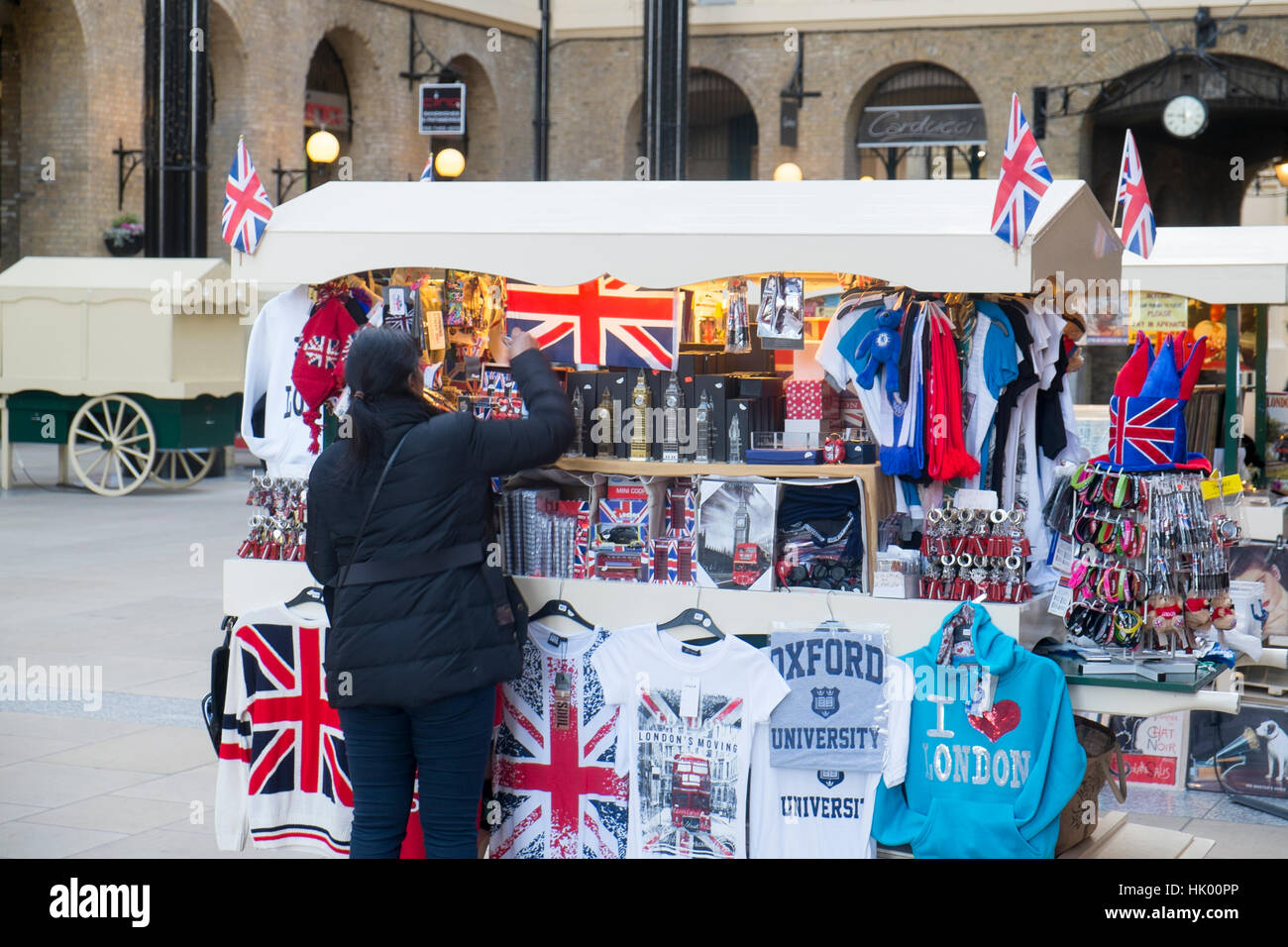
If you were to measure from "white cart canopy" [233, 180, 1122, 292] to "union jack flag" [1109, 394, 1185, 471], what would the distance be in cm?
50

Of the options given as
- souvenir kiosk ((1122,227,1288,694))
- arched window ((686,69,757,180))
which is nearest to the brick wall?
arched window ((686,69,757,180))

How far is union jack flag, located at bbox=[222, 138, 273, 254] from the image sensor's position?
5477 millimetres

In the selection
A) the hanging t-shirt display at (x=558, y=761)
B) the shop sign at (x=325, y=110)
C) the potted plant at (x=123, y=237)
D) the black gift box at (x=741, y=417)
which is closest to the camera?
the hanging t-shirt display at (x=558, y=761)

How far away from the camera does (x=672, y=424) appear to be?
18.1 ft

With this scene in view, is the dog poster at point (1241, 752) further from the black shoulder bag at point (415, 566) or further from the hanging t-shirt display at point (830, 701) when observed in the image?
the black shoulder bag at point (415, 566)

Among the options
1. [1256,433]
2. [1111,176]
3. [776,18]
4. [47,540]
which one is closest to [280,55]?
[776,18]

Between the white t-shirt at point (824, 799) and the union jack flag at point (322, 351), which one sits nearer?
the white t-shirt at point (824, 799)

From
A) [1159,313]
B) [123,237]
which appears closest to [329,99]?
[123,237]

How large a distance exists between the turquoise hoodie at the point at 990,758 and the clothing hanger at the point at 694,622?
26.1 inches

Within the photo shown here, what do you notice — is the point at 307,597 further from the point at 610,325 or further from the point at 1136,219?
the point at 1136,219

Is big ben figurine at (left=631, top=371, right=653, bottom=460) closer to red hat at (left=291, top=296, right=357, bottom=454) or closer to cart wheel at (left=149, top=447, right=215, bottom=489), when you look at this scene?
red hat at (left=291, top=296, right=357, bottom=454)

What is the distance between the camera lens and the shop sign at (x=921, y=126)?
78.5 ft

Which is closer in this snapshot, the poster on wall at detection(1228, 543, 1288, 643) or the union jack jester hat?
the union jack jester hat

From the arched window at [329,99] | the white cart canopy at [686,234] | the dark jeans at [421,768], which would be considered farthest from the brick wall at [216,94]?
the dark jeans at [421,768]
